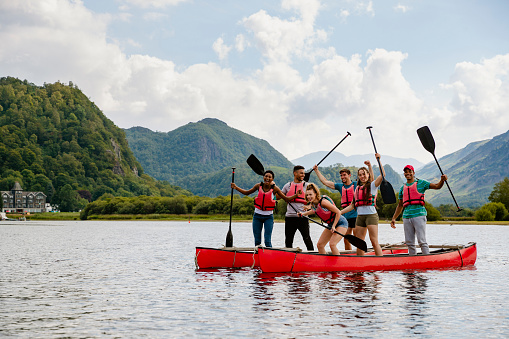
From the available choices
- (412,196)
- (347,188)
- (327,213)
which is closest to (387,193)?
(412,196)

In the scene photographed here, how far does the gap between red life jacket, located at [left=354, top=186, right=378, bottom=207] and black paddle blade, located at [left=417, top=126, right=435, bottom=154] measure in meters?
5.38

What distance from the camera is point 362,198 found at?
610 inches

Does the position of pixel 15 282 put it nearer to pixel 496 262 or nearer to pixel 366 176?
pixel 366 176

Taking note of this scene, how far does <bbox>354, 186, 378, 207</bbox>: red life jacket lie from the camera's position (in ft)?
50.6

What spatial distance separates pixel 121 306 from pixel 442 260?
11229 millimetres

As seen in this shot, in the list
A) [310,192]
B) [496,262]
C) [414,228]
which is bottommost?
[496,262]

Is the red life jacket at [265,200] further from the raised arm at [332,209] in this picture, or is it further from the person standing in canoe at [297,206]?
Answer: the raised arm at [332,209]

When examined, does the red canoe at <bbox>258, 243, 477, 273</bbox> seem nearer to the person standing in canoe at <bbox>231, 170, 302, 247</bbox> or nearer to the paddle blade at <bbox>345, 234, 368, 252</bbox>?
the paddle blade at <bbox>345, 234, 368, 252</bbox>

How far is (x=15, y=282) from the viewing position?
53.2 ft

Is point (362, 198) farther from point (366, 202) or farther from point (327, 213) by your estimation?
point (327, 213)

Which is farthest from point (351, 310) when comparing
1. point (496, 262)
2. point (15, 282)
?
point (496, 262)

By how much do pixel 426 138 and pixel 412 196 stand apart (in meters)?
4.47

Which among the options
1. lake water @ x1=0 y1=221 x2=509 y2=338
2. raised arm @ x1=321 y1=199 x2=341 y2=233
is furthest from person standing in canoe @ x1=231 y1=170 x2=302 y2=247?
lake water @ x1=0 y1=221 x2=509 y2=338

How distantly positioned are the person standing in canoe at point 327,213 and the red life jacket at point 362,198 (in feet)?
2.27
